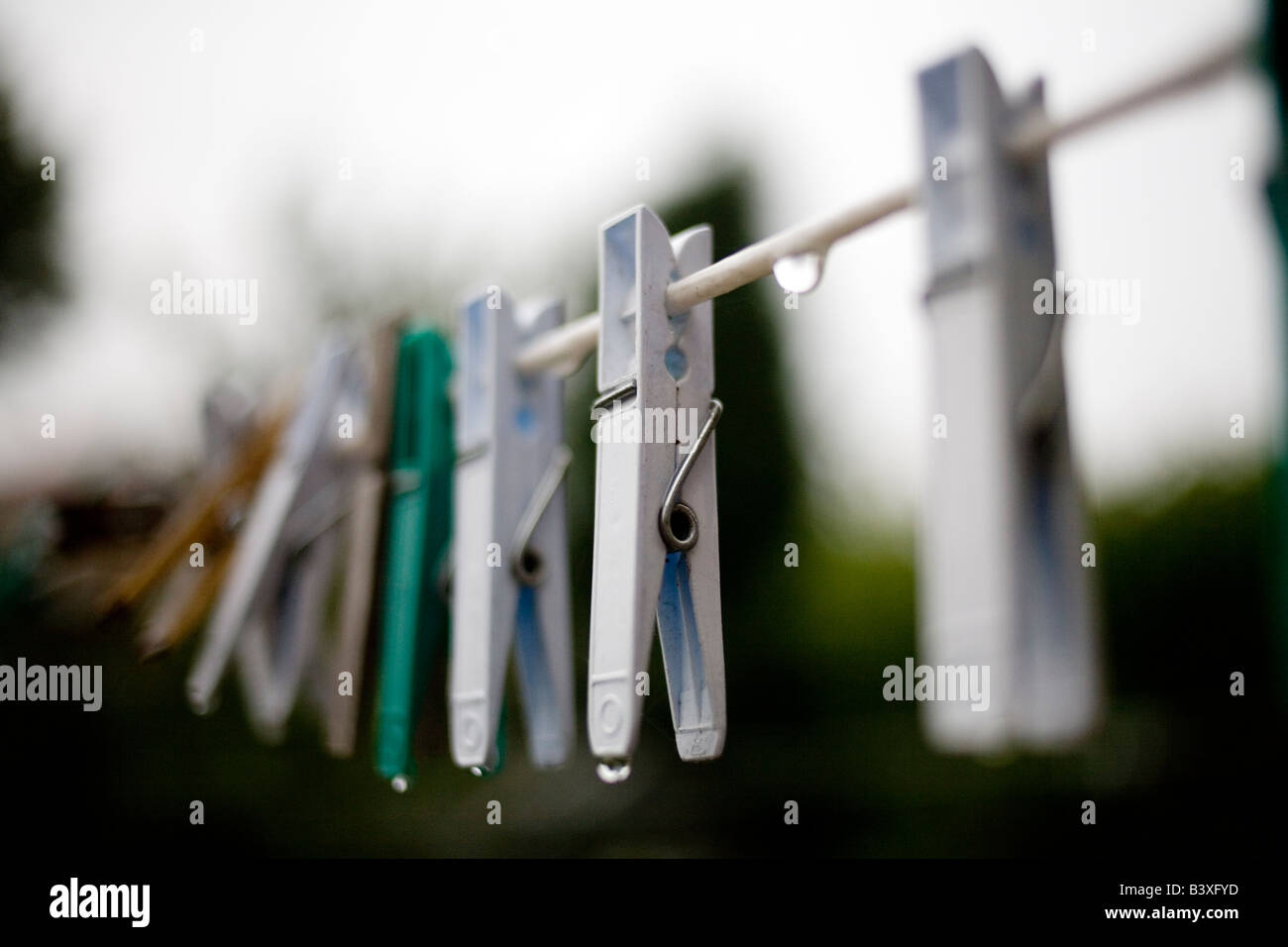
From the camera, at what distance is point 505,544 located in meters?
1.07

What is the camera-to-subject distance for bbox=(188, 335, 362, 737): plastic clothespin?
4.47ft

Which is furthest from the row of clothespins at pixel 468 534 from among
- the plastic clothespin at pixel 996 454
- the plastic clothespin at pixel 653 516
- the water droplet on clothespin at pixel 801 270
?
the plastic clothespin at pixel 996 454

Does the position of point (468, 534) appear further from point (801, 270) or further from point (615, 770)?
point (801, 270)

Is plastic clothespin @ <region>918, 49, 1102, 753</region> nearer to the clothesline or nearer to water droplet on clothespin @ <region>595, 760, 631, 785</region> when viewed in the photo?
the clothesline

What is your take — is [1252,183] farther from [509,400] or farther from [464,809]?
[464,809]

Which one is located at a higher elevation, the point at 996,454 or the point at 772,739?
the point at 996,454

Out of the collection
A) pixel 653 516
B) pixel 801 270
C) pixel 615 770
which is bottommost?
pixel 615 770

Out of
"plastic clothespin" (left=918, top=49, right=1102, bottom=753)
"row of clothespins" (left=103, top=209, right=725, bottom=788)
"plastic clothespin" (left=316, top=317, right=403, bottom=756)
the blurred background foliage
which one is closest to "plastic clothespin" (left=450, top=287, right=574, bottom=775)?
"row of clothespins" (left=103, top=209, right=725, bottom=788)

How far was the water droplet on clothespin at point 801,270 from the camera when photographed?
80 cm

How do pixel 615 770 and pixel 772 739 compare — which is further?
pixel 772 739

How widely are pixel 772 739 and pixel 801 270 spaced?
452cm

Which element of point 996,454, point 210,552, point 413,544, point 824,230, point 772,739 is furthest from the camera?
point 772,739

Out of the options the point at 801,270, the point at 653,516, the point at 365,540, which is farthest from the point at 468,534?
the point at 801,270
